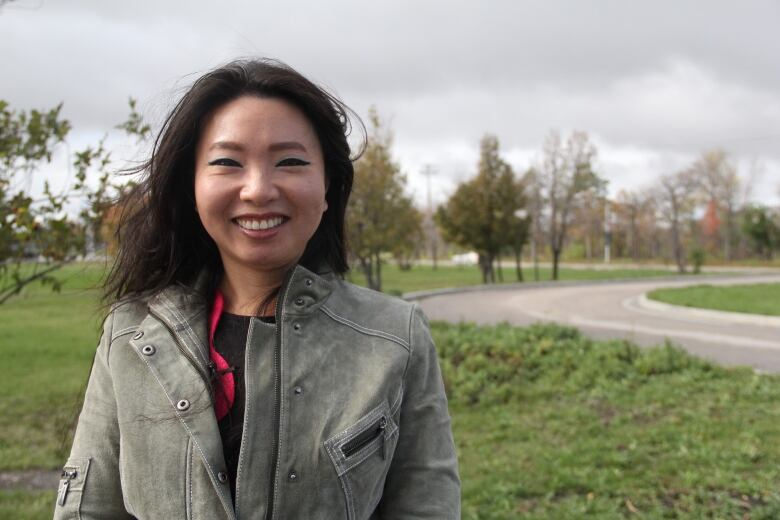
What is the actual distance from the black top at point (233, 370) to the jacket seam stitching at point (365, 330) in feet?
0.40

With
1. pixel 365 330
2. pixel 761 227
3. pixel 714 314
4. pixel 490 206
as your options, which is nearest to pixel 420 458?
pixel 365 330

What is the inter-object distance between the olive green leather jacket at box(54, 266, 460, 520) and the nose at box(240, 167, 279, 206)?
6.6 inches

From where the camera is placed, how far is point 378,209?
16.4 metres

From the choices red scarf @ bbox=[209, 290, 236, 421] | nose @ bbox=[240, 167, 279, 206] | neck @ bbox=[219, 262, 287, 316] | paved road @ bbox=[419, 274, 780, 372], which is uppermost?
nose @ bbox=[240, 167, 279, 206]

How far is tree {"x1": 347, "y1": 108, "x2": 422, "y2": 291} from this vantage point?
52.9ft

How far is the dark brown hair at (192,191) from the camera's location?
1396mm

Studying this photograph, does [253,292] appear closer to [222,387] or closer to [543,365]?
[222,387]

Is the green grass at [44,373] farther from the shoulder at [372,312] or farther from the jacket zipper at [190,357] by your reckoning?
the shoulder at [372,312]

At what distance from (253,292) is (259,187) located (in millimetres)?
256

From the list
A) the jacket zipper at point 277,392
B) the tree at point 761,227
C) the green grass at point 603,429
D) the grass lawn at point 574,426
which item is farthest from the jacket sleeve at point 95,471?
the tree at point 761,227

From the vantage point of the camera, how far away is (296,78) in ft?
4.57

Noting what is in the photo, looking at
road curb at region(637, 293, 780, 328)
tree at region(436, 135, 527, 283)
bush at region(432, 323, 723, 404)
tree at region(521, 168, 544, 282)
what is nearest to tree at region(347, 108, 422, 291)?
road curb at region(637, 293, 780, 328)

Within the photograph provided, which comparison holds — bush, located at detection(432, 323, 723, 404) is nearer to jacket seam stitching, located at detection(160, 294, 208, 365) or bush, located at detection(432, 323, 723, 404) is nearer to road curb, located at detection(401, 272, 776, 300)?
jacket seam stitching, located at detection(160, 294, 208, 365)

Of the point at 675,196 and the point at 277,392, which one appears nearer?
the point at 277,392
